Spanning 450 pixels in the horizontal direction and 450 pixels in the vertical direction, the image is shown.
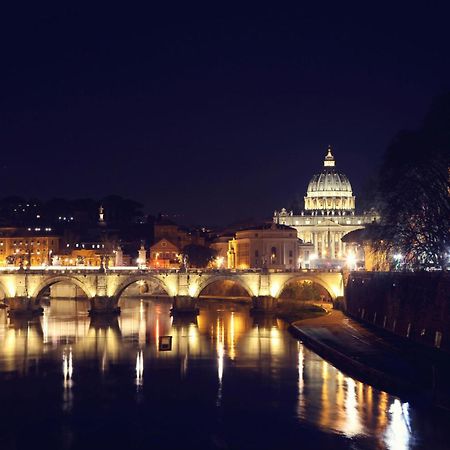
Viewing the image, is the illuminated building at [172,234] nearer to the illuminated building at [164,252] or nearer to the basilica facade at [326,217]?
the illuminated building at [164,252]

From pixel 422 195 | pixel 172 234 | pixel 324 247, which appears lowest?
pixel 422 195

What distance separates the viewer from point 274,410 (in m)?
38.8

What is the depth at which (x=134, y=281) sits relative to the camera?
77.1 m

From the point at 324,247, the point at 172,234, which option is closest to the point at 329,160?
the point at 324,247

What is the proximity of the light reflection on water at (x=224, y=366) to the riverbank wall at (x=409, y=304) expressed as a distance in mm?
4669

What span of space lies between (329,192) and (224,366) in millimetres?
128205

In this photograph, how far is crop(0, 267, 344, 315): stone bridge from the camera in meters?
76.1

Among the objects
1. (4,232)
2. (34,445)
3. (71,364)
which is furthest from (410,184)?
(4,232)

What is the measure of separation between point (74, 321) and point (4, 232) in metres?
67.3

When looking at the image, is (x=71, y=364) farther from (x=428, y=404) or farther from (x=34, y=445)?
(x=428, y=404)

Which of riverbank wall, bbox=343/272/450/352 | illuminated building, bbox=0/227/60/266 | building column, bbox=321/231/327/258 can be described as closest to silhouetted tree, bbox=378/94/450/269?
riverbank wall, bbox=343/272/450/352

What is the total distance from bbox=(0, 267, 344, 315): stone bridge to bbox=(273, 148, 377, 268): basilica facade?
63.1 m

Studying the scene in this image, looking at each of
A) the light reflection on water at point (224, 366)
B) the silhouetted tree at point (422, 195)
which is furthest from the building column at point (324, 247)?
the silhouetted tree at point (422, 195)

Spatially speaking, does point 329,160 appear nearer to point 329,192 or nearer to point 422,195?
point 329,192
